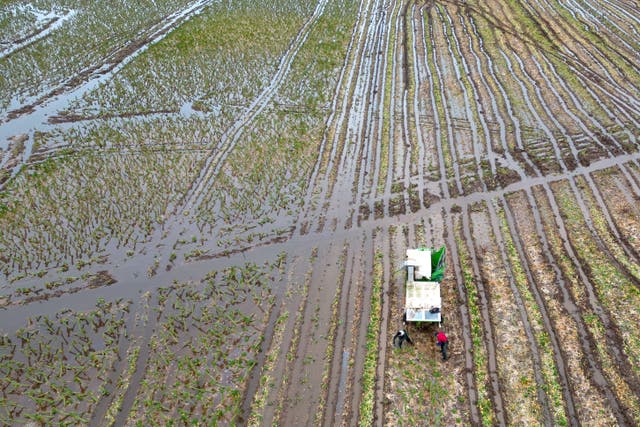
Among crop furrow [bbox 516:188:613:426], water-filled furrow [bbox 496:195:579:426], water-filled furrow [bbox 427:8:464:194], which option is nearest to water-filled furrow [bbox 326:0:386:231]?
water-filled furrow [bbox 427:8:464:194]

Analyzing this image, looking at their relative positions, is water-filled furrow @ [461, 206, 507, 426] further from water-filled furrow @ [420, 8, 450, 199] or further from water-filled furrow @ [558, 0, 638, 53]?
water-filled furrow @ [558, 0, 638, 53]

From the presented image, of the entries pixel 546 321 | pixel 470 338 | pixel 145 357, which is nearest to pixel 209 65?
pixel 145 357

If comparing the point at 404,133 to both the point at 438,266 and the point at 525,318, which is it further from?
the point at 525,318

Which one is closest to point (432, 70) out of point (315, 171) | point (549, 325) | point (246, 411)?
point (315, 171)

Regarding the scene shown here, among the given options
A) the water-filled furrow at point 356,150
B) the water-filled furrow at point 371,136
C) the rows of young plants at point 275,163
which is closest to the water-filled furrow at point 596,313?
the water-filled furrow at point 371,136

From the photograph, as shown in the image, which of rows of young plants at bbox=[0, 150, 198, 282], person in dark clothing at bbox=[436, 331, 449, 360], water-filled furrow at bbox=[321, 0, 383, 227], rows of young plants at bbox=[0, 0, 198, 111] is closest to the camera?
person in dark clothing at bbox=[436, 331, 449, 360]

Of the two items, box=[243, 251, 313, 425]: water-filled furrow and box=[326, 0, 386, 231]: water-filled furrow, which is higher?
box=[326, 0, 386, 231]: water-filled furrow

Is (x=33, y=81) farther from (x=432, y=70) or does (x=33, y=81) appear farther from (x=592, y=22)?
(x=592, y=22)
